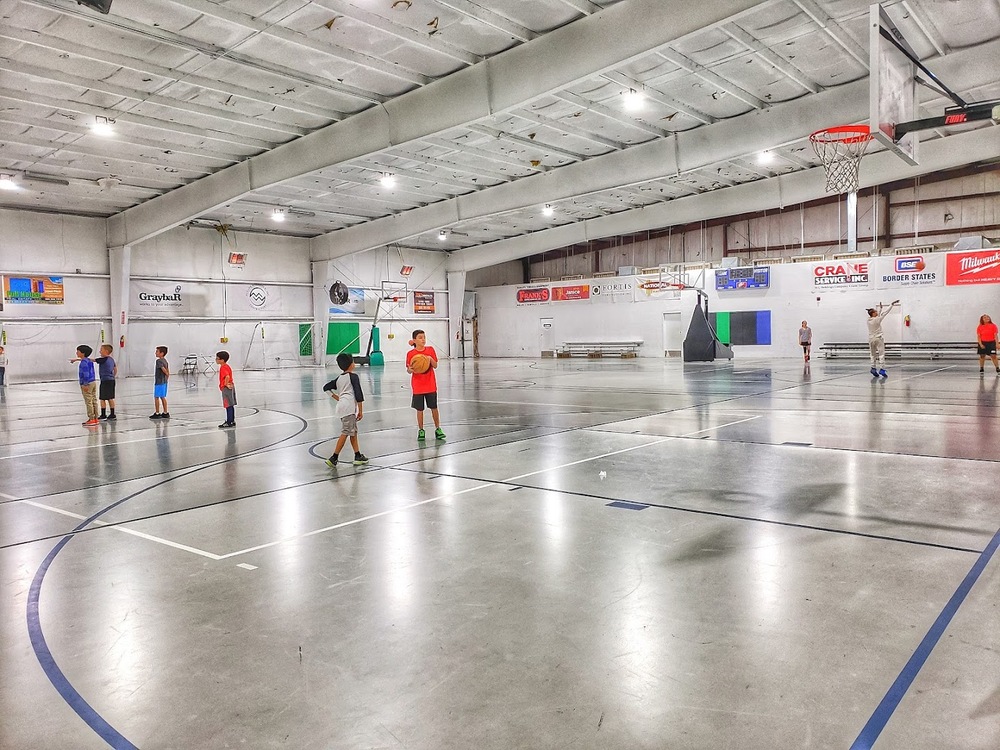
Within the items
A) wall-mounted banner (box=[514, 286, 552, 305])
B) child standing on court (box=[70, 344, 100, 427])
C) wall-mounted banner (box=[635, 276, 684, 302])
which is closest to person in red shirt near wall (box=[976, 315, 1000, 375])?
wall-mounted banner (box=[635, 276, 684, 302])

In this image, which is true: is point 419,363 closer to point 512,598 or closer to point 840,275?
point 512,598

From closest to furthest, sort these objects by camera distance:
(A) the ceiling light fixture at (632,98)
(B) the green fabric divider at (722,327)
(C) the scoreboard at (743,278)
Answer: (A) the ceiling light fixture at (632,98), (C) the scoreboard at (743,278), (B) the green fabric divider at (722,327)

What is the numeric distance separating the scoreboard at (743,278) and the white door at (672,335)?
3076 millimetres

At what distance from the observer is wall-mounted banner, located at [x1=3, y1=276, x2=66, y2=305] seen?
29062 millimetres

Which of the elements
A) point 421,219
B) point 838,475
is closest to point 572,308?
point 421,219

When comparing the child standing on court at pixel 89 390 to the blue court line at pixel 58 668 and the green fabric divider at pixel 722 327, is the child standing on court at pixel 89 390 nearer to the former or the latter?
the blue court line at pixel 58 668

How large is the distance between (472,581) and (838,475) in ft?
15.6

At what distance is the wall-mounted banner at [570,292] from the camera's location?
146 feet

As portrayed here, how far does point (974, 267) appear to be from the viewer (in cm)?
3145

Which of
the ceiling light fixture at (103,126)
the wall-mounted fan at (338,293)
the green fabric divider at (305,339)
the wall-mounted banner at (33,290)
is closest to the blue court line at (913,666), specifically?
the ceiling light fixture at (103,126)

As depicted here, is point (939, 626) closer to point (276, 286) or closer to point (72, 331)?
point (72, 331)

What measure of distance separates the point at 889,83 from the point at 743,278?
84.7 feet

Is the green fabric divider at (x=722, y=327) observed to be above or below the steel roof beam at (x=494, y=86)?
below

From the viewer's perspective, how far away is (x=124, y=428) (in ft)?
44.3
